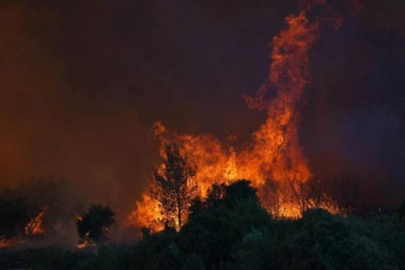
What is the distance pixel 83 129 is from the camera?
3750 centimetres

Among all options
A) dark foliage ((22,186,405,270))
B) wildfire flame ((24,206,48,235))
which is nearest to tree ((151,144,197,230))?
wildfire flame ((24,206,48,235))

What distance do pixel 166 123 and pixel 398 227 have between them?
24727 millimetres

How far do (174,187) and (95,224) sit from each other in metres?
4.34

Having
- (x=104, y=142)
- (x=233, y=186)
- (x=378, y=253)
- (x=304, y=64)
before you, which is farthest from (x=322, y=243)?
(x=104, y=142)

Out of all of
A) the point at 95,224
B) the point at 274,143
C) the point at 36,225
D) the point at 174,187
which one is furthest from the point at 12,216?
the point at 274,143

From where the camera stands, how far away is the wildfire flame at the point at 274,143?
28.8 m

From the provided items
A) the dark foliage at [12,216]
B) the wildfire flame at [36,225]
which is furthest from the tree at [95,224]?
the wildfire flame at [36,225]

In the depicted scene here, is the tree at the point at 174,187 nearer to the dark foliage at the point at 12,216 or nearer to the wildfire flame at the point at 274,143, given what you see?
the wildfire flame at the point at 274,143

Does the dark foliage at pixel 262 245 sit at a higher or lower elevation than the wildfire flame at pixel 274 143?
lower

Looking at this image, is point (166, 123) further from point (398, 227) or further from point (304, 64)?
point (398, 227)

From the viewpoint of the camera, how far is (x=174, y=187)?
2573 cm

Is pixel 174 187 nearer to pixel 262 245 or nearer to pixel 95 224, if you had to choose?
pixel 95 224

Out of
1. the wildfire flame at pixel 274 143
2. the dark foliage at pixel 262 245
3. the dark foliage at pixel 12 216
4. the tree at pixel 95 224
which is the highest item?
the wildfire flame at pixel 274 143

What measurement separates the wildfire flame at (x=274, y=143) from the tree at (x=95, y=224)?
2.86 metres
